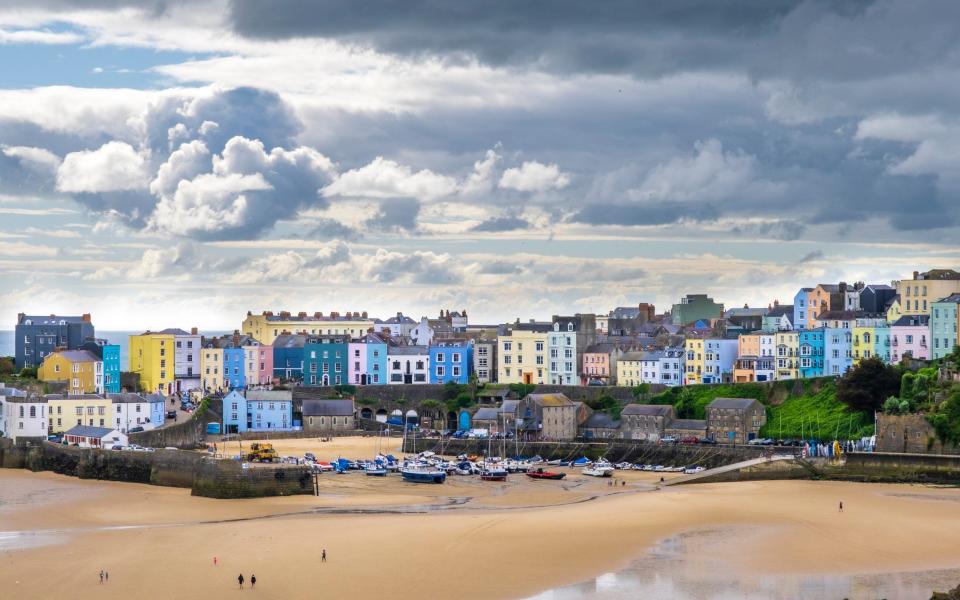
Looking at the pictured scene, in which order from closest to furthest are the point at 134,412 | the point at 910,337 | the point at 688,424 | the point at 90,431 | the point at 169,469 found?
the point at 169,469 < the point at 90,431 < the point at 688,424 < the point at 134,412 < the point at 910,337

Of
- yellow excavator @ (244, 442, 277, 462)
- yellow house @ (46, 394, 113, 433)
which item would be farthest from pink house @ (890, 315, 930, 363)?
yellow house @ (46, 394, 113, 433)

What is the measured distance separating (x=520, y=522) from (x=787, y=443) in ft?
79.8

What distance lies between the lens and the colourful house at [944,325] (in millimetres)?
73562

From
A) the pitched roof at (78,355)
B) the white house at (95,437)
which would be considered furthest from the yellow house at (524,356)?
the white house at (95,437)

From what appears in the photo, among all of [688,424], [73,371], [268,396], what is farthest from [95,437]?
[688,424]

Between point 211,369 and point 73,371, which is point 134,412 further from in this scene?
point 211,369

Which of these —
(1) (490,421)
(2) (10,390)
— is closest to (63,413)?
(2) (10,390)

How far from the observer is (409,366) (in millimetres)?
92812

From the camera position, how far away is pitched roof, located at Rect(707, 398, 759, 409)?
6838 centimetres

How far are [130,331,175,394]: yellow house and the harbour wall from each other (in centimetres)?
2994

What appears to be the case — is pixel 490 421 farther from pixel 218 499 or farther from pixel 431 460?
pixel 218 499

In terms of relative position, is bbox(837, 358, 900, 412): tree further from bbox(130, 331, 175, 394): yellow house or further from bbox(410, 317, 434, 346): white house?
bbox(130, 331, 175, 394): yellow house

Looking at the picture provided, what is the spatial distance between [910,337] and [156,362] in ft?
164

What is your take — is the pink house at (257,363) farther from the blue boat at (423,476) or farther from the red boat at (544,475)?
the red boat at (544,475)
